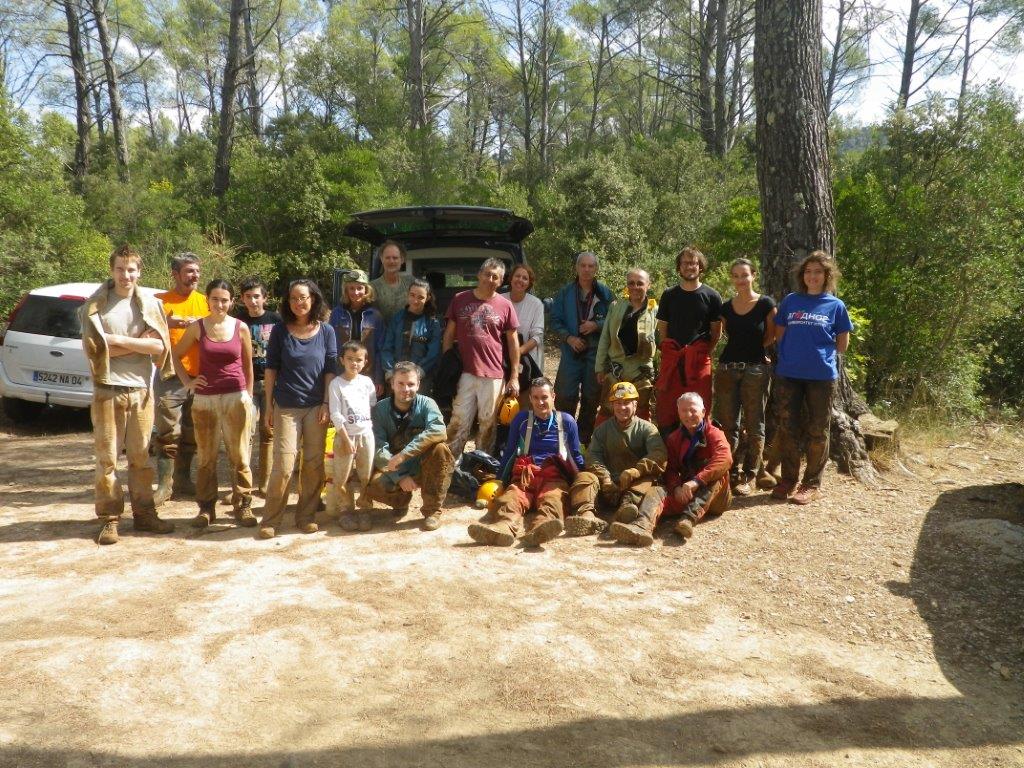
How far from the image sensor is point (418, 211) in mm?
6625

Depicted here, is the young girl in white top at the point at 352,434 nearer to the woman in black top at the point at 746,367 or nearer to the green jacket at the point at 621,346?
the green jacket at the point at 621,346

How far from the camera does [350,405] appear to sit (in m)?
5.27

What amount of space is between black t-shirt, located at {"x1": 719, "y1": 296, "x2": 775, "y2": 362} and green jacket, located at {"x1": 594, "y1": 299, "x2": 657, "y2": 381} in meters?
0.63

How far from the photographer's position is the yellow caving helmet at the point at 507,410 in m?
6.12

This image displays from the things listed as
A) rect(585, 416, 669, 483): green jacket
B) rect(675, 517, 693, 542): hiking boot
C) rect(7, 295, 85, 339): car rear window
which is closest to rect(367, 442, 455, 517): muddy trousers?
rect(585, 416, 669, 483): green jacket

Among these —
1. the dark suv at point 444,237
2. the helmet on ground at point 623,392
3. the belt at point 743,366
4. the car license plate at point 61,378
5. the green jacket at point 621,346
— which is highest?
the dark suv at point 444,237

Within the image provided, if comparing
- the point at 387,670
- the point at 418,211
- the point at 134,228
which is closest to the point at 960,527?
the point at 387,670

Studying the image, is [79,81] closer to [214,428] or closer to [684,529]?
[214,428]

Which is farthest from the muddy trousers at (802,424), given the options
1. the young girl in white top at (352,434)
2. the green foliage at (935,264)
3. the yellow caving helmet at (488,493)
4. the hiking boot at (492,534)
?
the green foliage at (935,264)

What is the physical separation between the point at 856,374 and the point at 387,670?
6314mm

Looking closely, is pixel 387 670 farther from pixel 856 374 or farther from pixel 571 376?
pixel 856 374

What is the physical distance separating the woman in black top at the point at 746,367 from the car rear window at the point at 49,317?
22.0 ft

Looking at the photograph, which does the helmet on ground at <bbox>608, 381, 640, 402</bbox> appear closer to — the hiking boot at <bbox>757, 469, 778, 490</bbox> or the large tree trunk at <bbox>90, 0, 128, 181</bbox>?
the hiking boot at <bbox>757, 469, 778, 490</bbox>

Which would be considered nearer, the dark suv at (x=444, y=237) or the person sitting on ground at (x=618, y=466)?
the person sitting on ground at (x=618, y=466)
